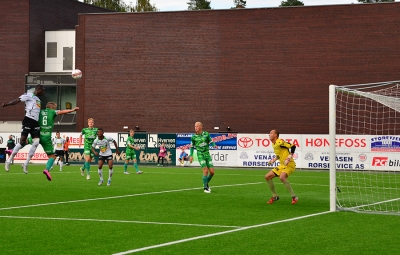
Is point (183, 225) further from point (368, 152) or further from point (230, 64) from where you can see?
point (230, 64)

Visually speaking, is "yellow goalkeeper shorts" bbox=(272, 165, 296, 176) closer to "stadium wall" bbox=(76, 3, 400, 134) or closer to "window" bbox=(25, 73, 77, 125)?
"stadium wall" bbox=(76, 3, 400, 134)

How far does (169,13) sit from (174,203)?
1523 inches

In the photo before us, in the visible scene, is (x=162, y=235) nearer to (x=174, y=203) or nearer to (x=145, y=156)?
(x=174, y=203)

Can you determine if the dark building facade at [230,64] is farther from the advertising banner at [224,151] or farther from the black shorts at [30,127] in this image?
the black shorts at [30,127]

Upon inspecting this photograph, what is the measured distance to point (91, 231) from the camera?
1233 cm

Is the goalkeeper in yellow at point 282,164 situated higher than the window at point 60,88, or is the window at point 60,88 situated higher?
the window at point 60,88

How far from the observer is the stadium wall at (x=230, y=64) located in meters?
50.4

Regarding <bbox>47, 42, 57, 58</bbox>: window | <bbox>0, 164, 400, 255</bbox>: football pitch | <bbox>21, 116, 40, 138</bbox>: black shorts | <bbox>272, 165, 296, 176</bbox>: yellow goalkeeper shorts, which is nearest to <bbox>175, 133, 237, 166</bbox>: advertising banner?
<bbox>47, 42, 57, 58</bbox>: window

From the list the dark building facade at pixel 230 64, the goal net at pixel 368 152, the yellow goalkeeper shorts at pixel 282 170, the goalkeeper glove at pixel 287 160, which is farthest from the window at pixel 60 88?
the goalkeeper glove at pixel 287 160

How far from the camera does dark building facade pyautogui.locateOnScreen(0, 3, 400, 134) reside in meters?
50.4

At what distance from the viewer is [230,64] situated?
53344 millimetres

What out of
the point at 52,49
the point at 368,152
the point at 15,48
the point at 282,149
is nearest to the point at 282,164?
the point at 282,149

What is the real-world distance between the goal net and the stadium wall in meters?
3.86

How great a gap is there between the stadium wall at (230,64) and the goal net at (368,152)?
3.86 meters
